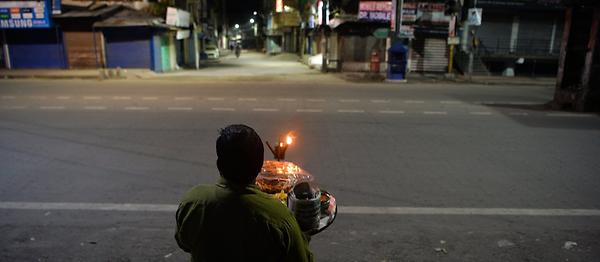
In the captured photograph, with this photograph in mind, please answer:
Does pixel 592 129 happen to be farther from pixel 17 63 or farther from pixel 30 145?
pixel 17 63

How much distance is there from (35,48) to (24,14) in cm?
216

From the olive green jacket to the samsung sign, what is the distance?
1000 inches

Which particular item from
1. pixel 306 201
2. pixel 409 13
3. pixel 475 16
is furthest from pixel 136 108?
pixel 409 13

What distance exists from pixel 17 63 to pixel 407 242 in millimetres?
28374

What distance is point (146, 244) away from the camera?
13.8ft

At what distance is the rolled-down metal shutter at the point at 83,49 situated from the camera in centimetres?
2527

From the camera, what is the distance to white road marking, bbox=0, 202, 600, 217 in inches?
198

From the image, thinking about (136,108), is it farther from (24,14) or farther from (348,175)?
(24,14)

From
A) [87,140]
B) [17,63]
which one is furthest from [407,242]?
[17,63]

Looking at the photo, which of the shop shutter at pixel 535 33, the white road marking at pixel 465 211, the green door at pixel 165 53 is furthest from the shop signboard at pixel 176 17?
the white road marking at pixel 465 211

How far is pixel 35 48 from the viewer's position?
25766 millimetres

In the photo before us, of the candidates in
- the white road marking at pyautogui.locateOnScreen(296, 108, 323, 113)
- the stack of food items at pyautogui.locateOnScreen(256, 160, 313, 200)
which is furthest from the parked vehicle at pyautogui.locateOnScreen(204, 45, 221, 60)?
the stack of food items at pyautogui.locateOnScreen(256, 160, 313, 200)

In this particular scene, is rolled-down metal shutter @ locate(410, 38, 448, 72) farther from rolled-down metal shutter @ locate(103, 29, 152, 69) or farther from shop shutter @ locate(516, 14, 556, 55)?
rolled-down metal shutter @ locate(103, 29, 152, 69)

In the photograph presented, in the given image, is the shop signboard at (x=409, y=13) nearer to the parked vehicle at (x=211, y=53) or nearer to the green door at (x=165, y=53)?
the green door at (x=165, y=53)
